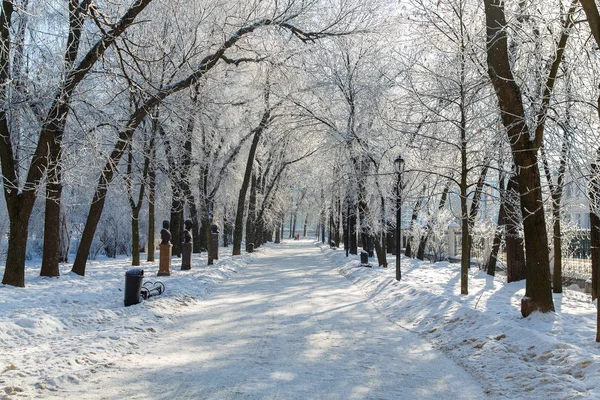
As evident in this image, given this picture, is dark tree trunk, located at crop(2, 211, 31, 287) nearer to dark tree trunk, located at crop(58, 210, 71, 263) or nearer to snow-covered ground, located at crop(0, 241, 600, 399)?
snow-covered ground, located at crop(0, 241, 600, 399)

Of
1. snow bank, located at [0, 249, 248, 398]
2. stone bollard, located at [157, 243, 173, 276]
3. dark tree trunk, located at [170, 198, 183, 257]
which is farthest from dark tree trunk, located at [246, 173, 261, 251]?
snow bank, located at [0, 249, 248, 398]

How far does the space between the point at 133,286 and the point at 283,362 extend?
4.42 m

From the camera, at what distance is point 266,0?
44.1 ft

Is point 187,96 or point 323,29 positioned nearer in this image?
point 323,29

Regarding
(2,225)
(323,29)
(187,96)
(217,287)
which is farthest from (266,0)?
(2,225)

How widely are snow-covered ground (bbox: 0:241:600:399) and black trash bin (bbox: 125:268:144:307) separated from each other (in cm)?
21

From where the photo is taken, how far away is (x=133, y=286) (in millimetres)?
8797

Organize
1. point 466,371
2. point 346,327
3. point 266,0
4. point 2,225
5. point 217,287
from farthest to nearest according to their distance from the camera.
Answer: point 2,225
point 266,0
point 217,287
point 346,327
point 466,371

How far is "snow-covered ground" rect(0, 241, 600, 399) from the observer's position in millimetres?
4605

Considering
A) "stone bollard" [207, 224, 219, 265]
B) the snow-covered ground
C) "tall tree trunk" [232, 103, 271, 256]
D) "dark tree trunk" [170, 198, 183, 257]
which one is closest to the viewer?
the snow-covered ground

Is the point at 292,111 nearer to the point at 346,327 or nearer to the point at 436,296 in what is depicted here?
the point at 436,296

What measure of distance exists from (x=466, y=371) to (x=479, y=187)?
932 centimetres

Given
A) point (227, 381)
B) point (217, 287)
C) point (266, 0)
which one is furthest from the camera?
point (266, 0)

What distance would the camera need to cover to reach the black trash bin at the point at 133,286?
8.74 meters
